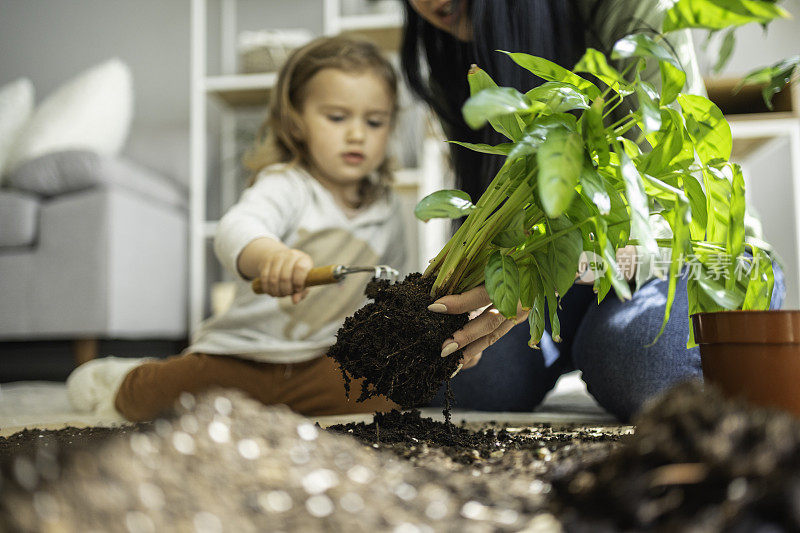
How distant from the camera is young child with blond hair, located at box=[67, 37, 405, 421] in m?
1.31

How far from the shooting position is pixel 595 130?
0.54m

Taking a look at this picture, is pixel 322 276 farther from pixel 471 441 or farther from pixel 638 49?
pixel 638 49

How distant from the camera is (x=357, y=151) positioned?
1477 millimetres

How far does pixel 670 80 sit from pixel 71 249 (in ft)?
6.96

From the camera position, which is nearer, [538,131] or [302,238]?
[538,131]

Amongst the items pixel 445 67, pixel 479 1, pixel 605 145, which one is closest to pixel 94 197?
pixel 445 67

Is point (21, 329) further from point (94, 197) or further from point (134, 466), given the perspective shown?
point (134, 466)

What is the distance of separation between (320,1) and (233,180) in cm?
93

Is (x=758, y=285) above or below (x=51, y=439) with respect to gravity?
above

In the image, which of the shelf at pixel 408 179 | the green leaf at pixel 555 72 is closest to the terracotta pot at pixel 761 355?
the green leaf at pixel 555 72

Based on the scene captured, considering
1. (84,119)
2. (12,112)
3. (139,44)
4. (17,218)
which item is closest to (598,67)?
(17,218)

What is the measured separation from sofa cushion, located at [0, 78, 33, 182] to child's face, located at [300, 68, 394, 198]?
1.67 metres

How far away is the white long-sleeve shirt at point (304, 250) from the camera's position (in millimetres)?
1341

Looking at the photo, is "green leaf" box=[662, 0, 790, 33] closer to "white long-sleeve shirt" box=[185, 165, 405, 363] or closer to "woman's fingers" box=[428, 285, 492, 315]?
"woman's fingers" box=[428, 285, 492, 315]
